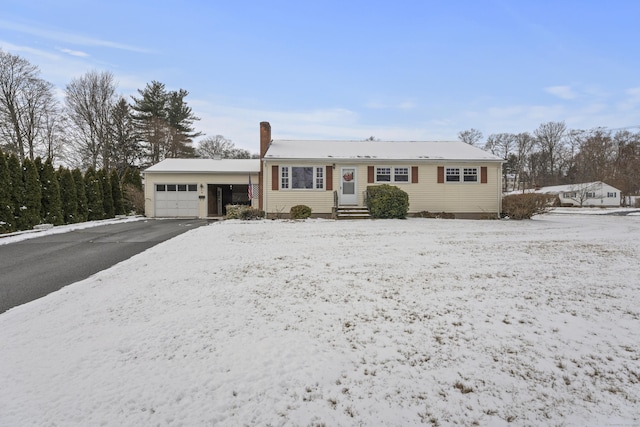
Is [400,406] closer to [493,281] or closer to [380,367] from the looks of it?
[380,367]

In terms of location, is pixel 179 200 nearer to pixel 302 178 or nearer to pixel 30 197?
pixel 30 197

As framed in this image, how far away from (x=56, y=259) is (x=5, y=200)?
714 centimetres

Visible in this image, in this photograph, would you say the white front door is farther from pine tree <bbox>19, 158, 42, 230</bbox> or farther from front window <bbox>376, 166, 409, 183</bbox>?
pine tree <bbox>19, 158, 42, 230</bbox>

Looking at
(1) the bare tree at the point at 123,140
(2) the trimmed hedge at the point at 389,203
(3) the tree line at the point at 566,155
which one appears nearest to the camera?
(2) the trimmed hedge at the point at 389,203

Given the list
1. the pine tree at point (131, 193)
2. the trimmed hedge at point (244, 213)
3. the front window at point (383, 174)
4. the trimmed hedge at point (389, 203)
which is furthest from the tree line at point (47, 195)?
the front window at point (383, 174)

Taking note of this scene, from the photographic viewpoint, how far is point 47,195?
1388 cm

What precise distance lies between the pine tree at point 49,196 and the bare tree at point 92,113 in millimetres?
16108

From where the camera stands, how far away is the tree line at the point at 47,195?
11.9 m

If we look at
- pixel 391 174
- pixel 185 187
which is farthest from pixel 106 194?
pixel 391 174

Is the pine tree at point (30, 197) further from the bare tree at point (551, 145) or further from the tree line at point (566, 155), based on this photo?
the bare tree at point (551, 145)

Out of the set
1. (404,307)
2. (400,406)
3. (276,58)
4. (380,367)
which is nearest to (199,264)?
(404,307)

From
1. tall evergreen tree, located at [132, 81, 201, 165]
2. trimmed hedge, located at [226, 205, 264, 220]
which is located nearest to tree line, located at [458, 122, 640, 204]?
trimmed hedge, located at [226, 205, 264, 220]

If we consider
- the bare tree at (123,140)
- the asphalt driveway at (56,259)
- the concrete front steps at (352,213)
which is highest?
the bare tree at (123,140)

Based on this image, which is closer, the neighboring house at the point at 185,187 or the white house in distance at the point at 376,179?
the white house in distance at the point at 376,179
